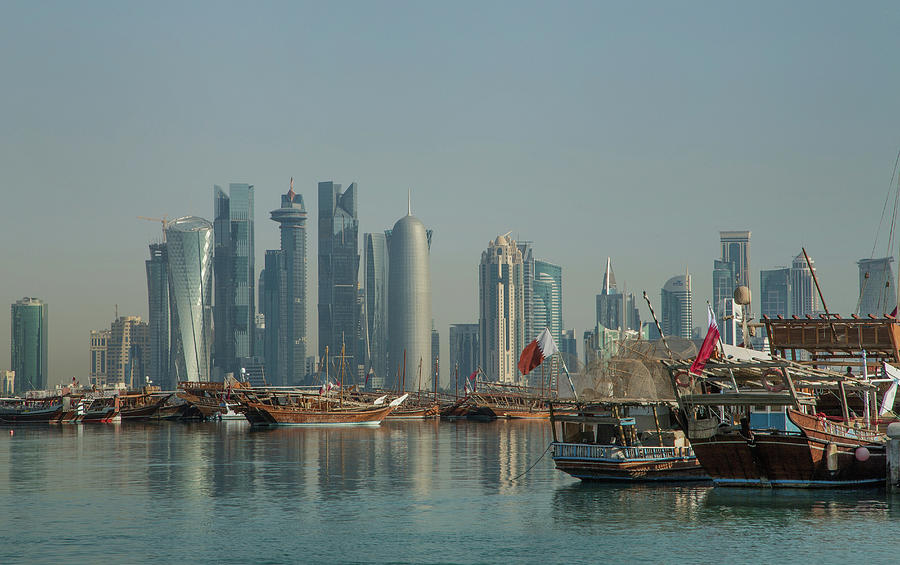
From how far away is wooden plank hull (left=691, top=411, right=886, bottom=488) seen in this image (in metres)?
56.4

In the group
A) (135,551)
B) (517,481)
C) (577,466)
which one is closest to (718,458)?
(577,466)

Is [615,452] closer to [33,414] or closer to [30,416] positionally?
[33,414]

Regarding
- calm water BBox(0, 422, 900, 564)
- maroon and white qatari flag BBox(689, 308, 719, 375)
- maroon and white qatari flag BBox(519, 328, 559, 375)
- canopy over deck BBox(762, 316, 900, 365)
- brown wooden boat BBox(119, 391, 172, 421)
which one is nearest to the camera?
calm water BBox(0, 422, 900, 564)

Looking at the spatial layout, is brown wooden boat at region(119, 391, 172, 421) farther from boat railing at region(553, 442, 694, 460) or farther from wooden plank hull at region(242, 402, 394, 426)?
boat railing at region(553, 442, 694, 460)

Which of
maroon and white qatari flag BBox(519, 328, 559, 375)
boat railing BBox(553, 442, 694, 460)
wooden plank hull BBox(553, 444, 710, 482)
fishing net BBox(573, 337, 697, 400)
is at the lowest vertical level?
wooden plank hull BBox(553, 444, 710, 482)

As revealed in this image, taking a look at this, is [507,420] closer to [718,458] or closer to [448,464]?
[448,464]

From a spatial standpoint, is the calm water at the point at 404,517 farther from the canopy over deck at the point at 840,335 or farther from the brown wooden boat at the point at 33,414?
the brown wooden boat at the point at 33,414

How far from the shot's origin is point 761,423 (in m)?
56.4

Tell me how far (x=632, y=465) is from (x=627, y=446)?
115cm

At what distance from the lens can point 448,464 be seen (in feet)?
286

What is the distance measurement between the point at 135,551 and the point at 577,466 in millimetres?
28969

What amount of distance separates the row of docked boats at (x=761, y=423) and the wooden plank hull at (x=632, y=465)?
60mm

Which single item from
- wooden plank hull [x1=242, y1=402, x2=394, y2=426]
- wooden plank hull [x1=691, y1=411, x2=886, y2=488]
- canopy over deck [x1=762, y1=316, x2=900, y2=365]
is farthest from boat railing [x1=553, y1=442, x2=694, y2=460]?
wooden plank hull [x1=242, y1=402, x2=394, y2=426]

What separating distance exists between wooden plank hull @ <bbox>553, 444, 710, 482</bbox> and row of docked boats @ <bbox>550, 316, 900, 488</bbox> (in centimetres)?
6
